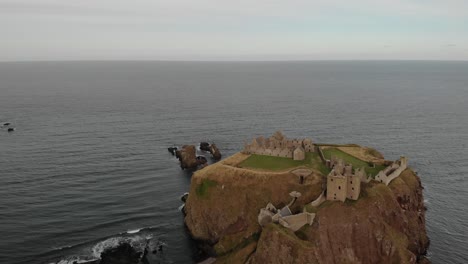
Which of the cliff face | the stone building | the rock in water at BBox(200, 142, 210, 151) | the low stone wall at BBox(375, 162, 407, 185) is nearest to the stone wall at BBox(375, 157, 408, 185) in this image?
the low stone wall at BBox(375, 162, 407, 185)

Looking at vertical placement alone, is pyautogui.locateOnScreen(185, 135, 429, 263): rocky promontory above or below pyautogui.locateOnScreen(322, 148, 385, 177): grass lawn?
below

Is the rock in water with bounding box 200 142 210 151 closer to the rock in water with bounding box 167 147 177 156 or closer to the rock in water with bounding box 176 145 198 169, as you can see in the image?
the rock in water with bounding box 167 147 177 156

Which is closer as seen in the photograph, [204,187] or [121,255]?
[121,255]

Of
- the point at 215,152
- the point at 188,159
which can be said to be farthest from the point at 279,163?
the point at 215,152

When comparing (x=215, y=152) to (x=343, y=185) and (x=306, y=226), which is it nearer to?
(x=306, y=226)

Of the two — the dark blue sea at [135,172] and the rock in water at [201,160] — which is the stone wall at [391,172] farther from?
the rock in water at [201,160]

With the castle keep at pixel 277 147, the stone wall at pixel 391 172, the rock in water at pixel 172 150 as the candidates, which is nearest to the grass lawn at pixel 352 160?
the stone wall at pixel 391 172
